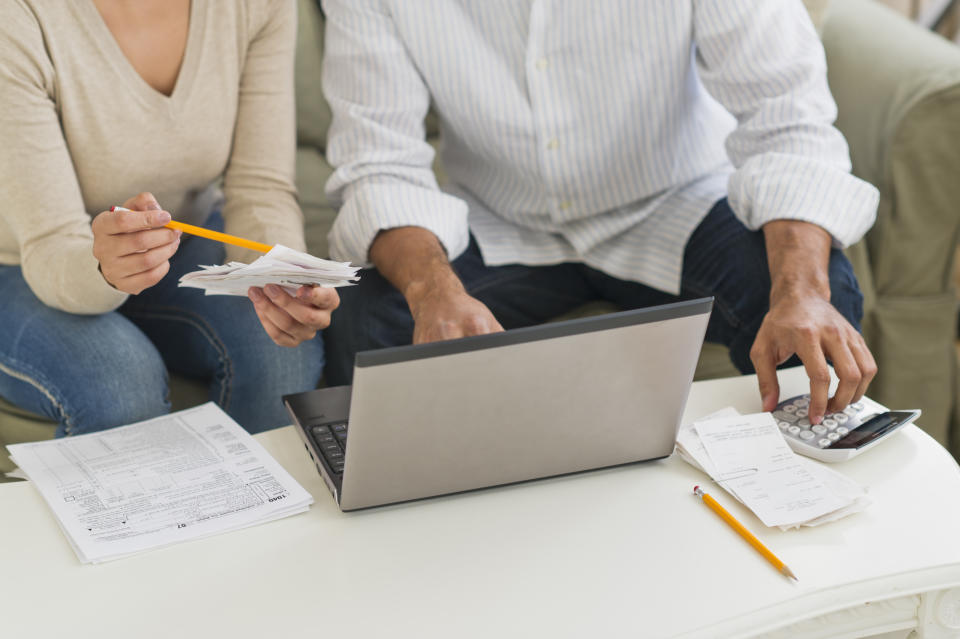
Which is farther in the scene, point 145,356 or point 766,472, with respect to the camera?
point 145,356

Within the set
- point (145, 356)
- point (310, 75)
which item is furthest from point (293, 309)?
point (310, 75)

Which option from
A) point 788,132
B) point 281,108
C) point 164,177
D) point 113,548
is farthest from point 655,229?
point 113,548

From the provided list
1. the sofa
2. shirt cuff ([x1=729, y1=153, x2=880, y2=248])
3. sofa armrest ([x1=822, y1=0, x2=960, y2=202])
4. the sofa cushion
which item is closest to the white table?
shirt cuff ([x1=729, y1=153, x2=880, y2=248])

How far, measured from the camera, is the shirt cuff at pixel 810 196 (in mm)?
1205

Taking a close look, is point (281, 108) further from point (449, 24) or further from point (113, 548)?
point (113, 548)

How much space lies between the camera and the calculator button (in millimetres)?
925

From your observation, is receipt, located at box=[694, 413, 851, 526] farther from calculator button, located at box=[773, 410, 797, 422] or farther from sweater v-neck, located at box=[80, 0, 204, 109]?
sweater v-neck, located at box=[80, 0, 204, 109]

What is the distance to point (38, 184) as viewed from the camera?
1.12 metres

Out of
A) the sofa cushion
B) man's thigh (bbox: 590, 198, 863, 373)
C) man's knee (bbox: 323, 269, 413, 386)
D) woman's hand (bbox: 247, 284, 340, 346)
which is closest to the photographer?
woman's hand (bbox: 247, 284, 340, 346)

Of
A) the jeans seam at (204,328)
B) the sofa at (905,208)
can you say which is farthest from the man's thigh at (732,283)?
the jeans seam at (204,328)

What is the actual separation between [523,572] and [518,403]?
0.13 m

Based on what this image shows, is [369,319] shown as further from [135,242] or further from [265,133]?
[135,242]

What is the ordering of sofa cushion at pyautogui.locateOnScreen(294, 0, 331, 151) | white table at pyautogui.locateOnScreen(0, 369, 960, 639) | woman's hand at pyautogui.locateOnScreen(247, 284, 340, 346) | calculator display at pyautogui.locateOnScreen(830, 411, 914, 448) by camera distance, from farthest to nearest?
sofa cushion at pyautogui.locateOnScreen(294, 0, 331, 151) < woman's hand at pyautogui.locateOnScreen(247, 284, 340, 346) < calculator display at pyautogui.locateOnScreen(830, 411, 914, 448) < white table at pyautogui.locateOnScreen(0, 369, 960, 639)

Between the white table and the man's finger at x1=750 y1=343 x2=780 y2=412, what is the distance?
127mm
